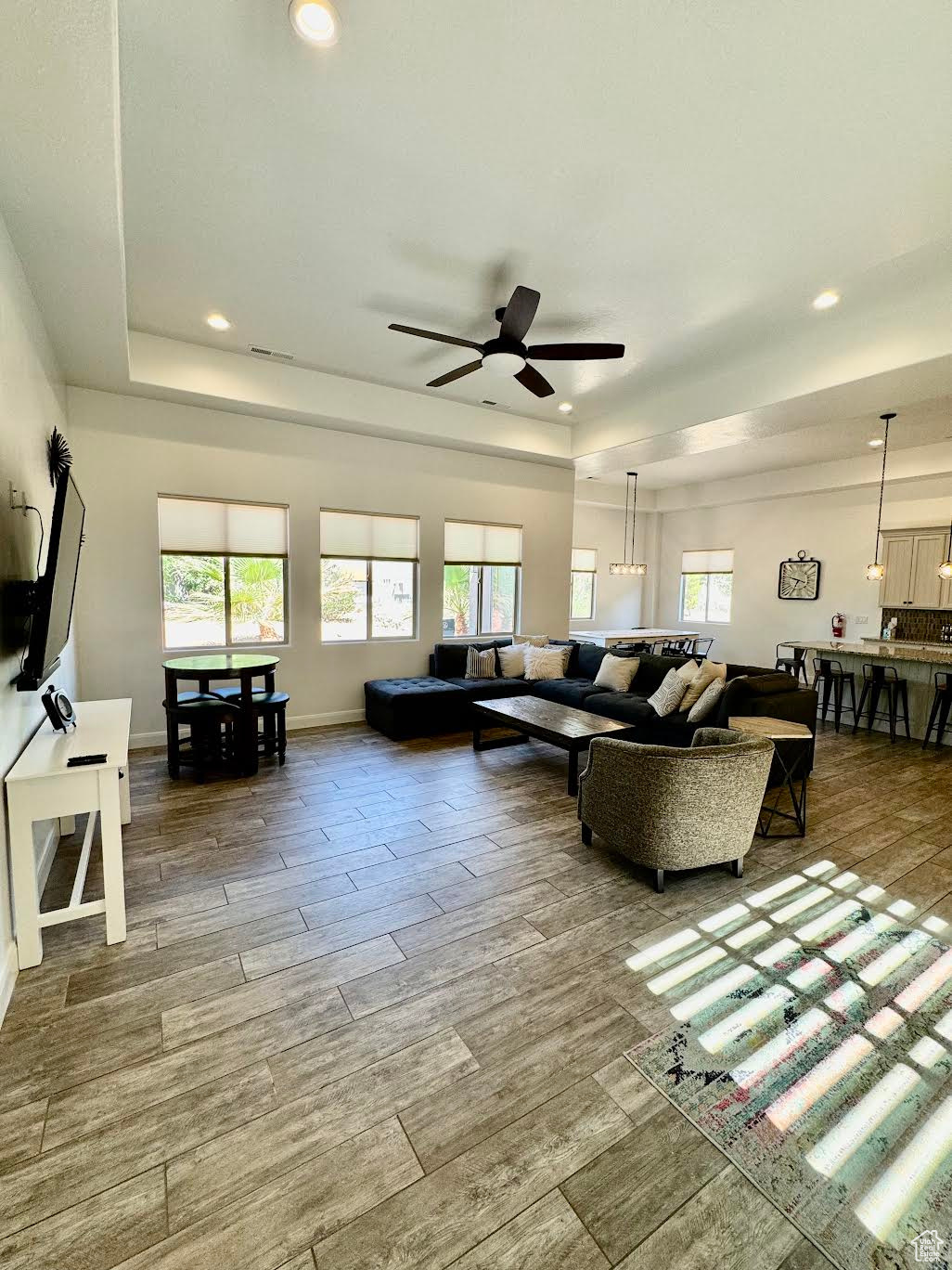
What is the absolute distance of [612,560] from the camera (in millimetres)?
11508

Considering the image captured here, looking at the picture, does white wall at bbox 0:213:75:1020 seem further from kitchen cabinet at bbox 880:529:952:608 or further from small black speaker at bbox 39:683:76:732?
kitchen cabinet at bbox 880:529:952:608

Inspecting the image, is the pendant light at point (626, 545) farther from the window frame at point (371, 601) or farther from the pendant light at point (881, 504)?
the window frame at point (371, 601)

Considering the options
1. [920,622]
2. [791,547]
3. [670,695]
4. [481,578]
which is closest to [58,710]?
[670,695]

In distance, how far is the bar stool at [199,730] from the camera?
435cm

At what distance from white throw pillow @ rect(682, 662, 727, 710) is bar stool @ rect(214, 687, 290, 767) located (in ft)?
11.5

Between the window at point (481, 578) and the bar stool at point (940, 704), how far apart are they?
187 inches

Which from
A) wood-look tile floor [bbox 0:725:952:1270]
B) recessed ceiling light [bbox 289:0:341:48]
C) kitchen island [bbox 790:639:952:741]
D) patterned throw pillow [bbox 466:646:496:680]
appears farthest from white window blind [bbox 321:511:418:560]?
kitchen island [bbox 790:639:952:741]

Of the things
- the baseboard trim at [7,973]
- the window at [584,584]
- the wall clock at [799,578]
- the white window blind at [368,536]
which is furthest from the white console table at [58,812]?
the wall clock at [799,578]

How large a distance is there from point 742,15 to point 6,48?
245cm

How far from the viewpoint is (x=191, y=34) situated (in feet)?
6.75

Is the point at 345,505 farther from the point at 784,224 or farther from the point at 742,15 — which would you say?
the point at 742,15

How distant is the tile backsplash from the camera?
25.0ft

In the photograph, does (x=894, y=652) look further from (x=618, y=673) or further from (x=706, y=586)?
(x=706, y=586)

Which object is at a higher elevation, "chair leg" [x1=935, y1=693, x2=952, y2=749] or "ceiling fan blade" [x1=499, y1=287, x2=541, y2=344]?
"ceiling fan blade" [x1=499, y1=287, x2=541, y2=344]
